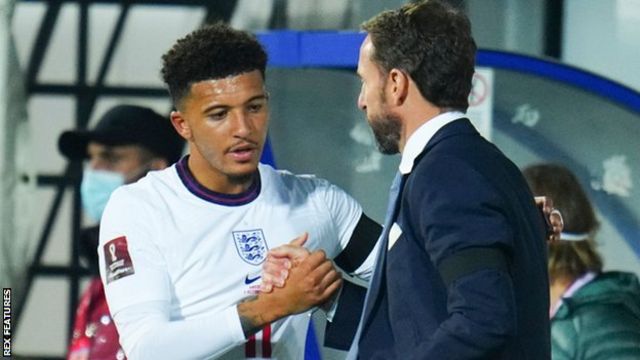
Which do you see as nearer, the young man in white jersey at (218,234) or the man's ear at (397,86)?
the man's ear at (397,86)

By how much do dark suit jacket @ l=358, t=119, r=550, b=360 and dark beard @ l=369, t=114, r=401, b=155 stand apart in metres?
0.10

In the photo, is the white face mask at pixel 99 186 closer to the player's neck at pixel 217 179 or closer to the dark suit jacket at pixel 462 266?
the player's neck at pixel 217 179

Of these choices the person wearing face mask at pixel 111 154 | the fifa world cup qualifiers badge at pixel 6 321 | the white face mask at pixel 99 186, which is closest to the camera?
the person wearing face mask at pixel 111 154

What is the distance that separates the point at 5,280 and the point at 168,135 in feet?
5.19

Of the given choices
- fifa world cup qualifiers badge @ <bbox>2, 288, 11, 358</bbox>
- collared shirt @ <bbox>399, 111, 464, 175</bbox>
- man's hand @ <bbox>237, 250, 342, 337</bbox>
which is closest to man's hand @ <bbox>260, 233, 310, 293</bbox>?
man's hand @ <bbox>237, 250, 342, 337</bbox>

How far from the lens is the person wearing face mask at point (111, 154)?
4.69 meters

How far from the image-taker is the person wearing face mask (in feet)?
15.4

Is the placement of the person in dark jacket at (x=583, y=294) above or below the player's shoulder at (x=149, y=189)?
below

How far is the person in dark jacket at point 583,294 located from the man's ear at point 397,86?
175 cm

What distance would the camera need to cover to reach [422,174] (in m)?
2.66

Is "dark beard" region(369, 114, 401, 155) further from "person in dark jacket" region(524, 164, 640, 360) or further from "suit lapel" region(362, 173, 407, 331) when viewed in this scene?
"person in dark jacket" region(524, 164, 640, 360)

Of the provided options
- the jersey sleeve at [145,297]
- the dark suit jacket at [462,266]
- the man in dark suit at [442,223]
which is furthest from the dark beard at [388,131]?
the jersey sleeve at [145,297]

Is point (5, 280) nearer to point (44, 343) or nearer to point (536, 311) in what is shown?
point (44, 343)

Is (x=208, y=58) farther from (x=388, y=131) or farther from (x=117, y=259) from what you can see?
(x=388, y=131)
